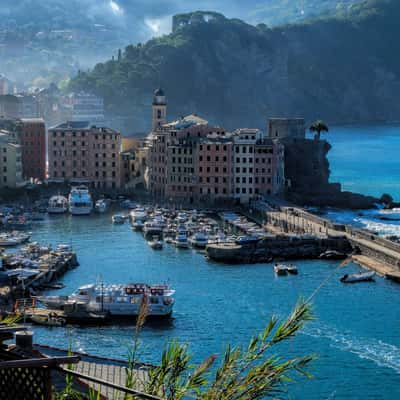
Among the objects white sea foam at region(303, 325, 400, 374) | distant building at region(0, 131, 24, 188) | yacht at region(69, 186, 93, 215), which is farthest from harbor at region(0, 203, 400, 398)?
distant building at region(0, 131, 24, 188)

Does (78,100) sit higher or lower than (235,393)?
higher

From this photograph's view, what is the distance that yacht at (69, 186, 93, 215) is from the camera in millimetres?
57156

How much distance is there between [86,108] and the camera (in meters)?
118

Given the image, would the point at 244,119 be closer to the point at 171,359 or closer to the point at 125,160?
the point at 125,160

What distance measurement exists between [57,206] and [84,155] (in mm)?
9509

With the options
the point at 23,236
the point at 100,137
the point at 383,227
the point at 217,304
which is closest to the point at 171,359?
the point at 217,304

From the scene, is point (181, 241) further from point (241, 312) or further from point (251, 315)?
point (251, 315)

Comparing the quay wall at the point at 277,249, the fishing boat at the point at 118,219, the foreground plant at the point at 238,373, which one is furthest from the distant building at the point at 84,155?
the foreground plant at the point at 238,373

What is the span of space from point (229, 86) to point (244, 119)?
7.07 m

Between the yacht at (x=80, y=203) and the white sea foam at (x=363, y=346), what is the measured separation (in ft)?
98.3

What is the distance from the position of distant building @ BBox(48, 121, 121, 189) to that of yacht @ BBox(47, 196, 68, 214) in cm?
824

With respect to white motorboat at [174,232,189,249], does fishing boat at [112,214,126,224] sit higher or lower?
higher

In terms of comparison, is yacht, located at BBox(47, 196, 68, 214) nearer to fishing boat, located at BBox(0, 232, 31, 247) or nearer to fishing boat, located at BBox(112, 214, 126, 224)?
fishing boat, located at BBox(112, 214, 126, 224)

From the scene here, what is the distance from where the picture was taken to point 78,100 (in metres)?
117
